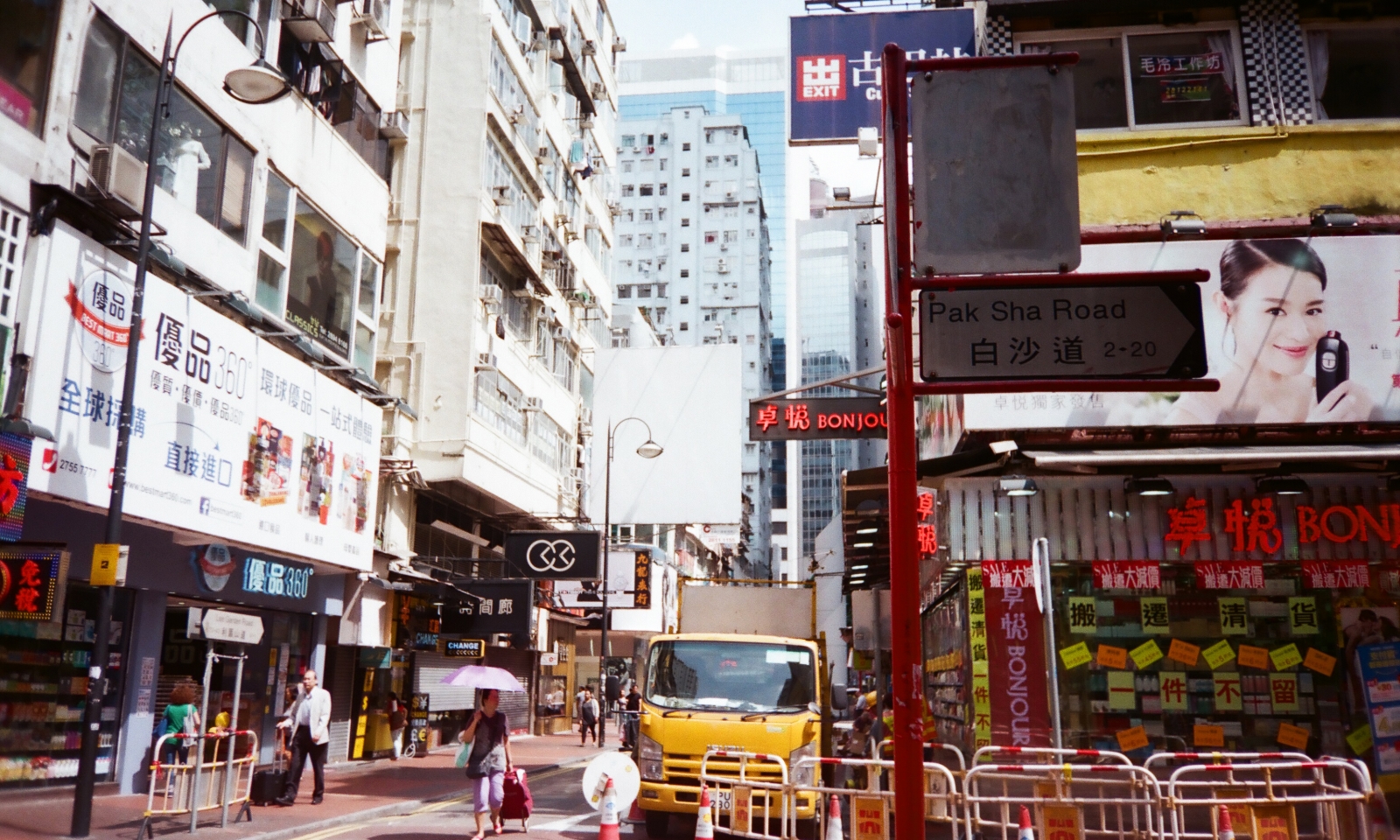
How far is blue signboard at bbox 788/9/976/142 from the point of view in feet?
51.4

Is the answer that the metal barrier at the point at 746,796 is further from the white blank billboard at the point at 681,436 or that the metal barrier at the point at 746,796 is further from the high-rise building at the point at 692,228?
the high-rise building at the point at 692,228

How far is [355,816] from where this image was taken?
14.3m

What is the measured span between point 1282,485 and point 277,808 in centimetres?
1300

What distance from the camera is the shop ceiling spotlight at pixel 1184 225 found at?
523 inches

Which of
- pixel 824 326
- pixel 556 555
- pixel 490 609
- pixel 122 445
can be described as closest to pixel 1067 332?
pixel 122 445

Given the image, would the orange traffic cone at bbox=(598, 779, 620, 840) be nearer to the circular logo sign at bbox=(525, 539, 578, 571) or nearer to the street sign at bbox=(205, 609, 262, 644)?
the street sign at bbox=(205, 609, 262, 644)

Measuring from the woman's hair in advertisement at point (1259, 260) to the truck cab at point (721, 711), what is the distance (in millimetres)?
6618

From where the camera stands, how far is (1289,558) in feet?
42.6

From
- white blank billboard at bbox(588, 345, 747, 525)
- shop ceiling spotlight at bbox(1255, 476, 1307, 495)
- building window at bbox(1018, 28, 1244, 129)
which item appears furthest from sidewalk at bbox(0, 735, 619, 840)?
building window at bbox(1018, 28, 1244, 129)

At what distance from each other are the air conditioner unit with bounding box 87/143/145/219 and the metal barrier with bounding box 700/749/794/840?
9.13 m

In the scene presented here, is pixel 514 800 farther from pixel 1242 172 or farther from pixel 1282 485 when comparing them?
pixel 1242 172

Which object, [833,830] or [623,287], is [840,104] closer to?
[833,830]

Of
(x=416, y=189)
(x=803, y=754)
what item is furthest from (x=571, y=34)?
(x=803, y=754)

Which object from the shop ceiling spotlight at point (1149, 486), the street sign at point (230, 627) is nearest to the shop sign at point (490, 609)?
the street sign at point (230, 627)
